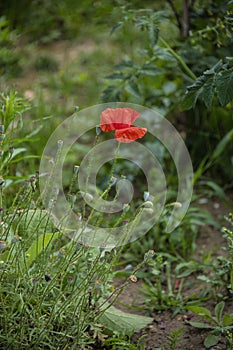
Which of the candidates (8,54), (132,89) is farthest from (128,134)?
(8,54)

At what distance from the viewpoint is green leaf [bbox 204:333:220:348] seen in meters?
1.95

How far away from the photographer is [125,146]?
10.2 feet

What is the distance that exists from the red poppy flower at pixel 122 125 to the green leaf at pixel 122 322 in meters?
0.62

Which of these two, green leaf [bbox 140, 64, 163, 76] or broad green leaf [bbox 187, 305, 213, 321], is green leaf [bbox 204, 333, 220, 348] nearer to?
broad green leaf [bbox 187, 305, 213, 321]

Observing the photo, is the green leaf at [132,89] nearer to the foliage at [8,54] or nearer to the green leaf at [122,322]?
the foliage at [8,54]

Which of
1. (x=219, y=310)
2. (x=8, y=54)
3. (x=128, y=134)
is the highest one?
(x=128, y=134)

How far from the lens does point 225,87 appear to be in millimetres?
1876

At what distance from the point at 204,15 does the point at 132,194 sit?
87 centimetres

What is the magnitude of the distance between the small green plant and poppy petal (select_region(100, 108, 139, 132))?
0.70 meters

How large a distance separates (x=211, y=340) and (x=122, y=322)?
0.28 m

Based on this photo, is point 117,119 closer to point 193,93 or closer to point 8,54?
point 193,93

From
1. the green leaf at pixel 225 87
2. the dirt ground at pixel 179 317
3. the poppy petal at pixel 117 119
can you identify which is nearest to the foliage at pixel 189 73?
the green leaf at pixel 225 87

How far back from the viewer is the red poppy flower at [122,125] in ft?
5.33

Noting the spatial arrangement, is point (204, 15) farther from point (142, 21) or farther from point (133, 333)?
point (133, 333)
